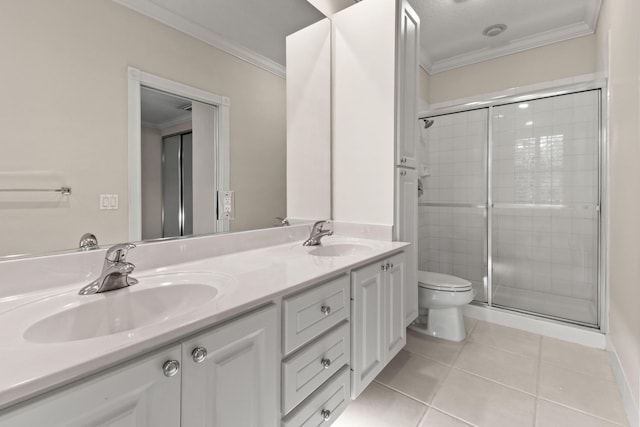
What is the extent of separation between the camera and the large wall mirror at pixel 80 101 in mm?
781

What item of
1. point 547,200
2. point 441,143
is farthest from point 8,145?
point 547,200

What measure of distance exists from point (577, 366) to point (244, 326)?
219 centimetres

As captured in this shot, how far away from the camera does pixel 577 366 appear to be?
1839 millimetres

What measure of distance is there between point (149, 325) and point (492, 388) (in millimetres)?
1805

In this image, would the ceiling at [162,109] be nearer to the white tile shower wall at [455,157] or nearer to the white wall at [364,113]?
the white wall at [364,113]

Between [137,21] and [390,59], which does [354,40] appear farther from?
[137,21]

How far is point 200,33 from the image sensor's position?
1203 millimetres

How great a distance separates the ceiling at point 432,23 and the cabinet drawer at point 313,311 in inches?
43.2

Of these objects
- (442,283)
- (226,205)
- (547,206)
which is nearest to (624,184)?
(547,206)

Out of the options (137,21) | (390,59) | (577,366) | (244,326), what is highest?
(390,59)

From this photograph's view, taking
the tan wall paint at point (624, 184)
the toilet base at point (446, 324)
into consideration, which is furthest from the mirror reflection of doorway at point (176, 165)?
the tan wall paint at point (624, 184)

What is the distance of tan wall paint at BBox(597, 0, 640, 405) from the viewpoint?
135 cm

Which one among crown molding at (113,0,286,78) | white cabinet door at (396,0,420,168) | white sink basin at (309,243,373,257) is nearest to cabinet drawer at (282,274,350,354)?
white sink basin at (309,243,373,257)

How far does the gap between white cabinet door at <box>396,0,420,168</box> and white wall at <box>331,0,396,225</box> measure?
53 mm
